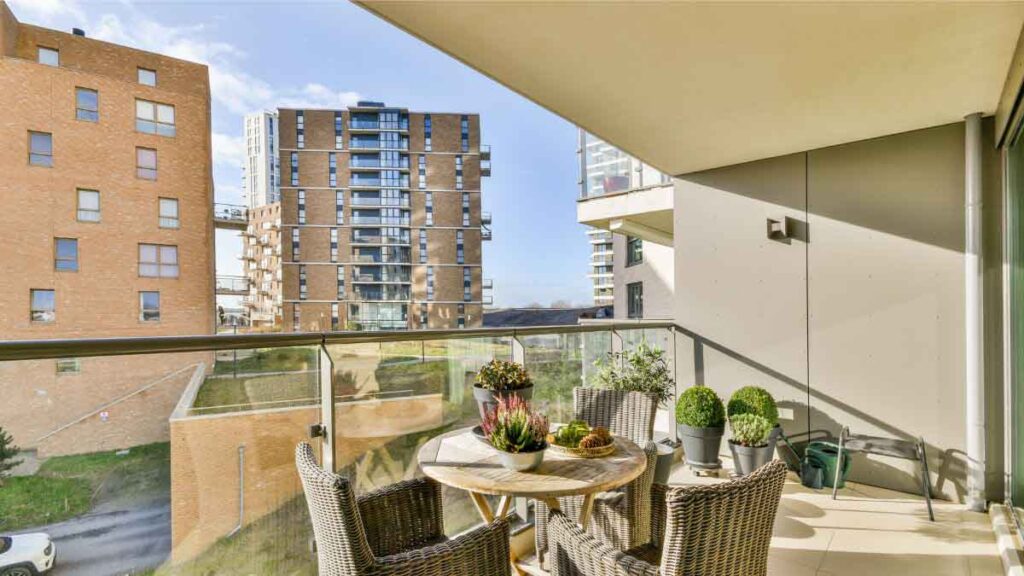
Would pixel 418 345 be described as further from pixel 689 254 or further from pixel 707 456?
pixel 689 254

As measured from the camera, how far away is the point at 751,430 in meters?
3.65

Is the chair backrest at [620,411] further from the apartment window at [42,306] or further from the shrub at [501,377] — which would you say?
the apartment window at [42,306]

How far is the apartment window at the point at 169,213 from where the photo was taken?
26184mm

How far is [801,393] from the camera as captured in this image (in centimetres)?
418

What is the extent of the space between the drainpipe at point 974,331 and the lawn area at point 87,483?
459 centimetres

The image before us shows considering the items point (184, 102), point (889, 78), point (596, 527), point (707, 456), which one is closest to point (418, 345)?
point (596, 527)

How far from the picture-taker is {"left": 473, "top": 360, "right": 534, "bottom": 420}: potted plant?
2160mm

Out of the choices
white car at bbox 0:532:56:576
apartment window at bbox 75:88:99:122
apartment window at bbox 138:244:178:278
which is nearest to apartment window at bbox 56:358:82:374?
white car at bbox 0:532:56:576

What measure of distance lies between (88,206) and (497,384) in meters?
31.4

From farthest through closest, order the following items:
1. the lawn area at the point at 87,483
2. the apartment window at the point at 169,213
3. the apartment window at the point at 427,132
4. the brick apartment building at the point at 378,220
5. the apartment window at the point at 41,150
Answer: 1. the apartment window at the point at 427,132
2. the brick apartment building at the point at 378,220
3. the apartment window at the point at 169,213
4. the apartment window at the point at 41,150
5. the lawn area at the point at 87,483

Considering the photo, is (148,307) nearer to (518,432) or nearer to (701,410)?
(701,410)

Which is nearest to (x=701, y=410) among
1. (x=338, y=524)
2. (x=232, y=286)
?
(x=338, y=524)

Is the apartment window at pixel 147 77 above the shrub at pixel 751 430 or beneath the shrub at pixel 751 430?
above

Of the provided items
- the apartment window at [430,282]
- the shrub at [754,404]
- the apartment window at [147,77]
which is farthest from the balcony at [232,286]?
the shrub at [754,404]
